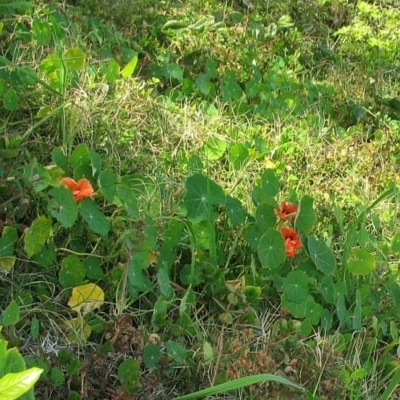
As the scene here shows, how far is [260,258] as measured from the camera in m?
2.29

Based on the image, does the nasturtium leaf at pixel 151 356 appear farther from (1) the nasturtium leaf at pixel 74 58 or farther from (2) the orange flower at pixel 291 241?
(1) the nasturtium leaf at pixel 74 58

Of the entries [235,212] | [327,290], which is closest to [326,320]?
[327,290]

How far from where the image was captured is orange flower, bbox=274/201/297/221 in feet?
7.95

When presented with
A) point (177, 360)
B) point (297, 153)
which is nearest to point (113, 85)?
point (297, 153)

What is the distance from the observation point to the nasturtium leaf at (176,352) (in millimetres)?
1966

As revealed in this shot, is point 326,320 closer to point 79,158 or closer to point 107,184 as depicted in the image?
point 107,184

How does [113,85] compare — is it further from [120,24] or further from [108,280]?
[108,280]

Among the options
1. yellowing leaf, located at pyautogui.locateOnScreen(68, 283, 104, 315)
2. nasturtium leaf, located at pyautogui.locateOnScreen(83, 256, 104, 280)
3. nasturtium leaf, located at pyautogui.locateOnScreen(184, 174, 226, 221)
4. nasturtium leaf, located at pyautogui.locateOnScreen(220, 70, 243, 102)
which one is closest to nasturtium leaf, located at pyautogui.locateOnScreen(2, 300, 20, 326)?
yellowing leaf, located at pyautogui.locateOnScreen(68, 283, 104, 315)

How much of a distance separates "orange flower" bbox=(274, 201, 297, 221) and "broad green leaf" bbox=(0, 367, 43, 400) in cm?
157

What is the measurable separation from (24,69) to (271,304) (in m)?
1.20

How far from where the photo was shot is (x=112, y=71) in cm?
292

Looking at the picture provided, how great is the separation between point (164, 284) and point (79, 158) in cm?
50

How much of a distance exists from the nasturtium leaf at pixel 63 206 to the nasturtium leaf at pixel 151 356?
0.43m

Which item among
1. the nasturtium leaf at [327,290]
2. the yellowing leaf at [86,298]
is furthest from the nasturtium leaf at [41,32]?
the nasturtium leaf at [327,290]
